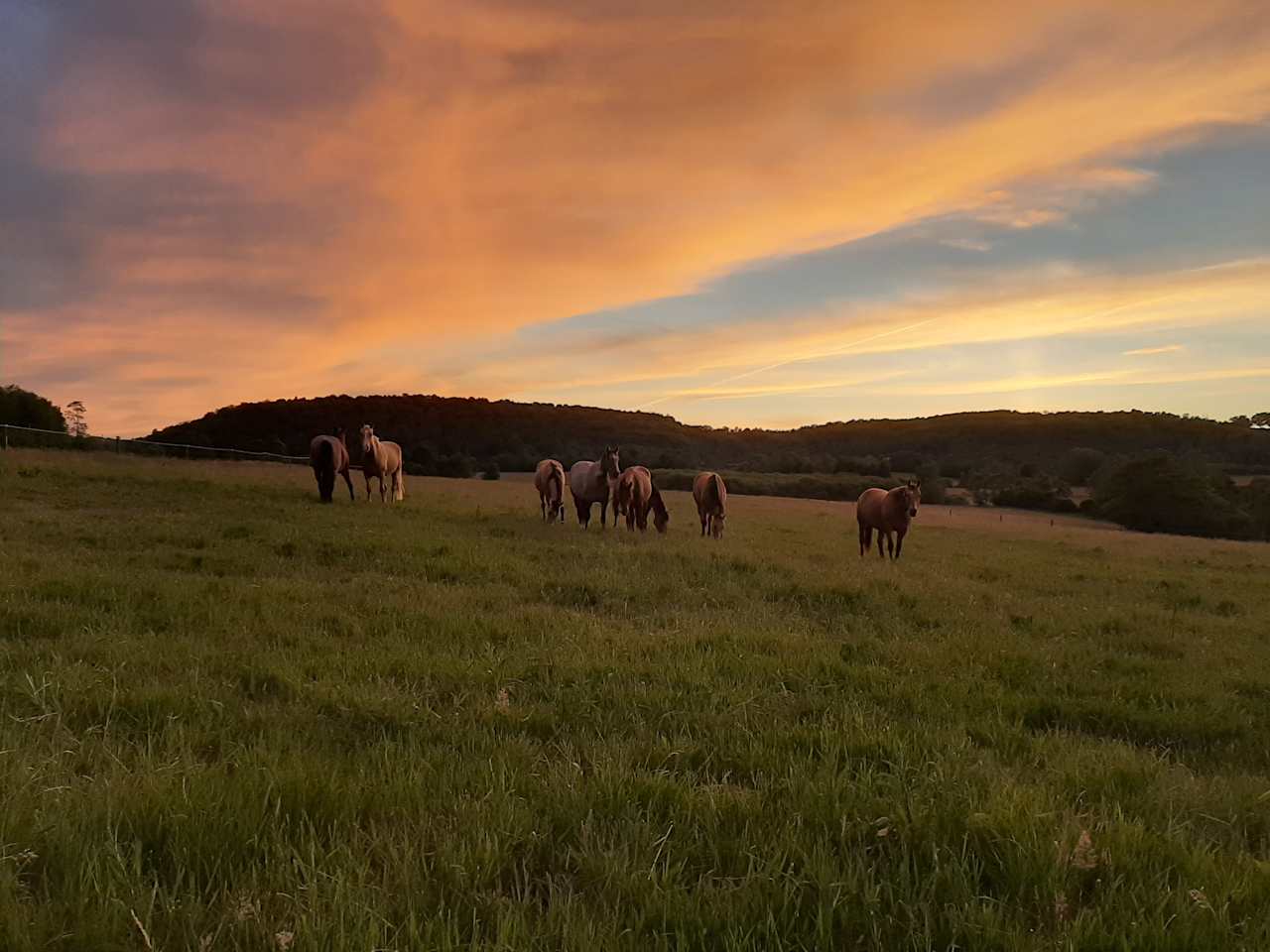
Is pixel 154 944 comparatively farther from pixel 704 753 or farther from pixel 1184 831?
pixel 1184 831

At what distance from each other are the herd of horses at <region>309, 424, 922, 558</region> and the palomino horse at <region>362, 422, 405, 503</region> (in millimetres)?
32

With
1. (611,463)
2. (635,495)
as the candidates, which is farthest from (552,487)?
(635,495)

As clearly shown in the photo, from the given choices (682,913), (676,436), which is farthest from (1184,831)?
(676,436)

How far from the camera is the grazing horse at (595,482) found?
20.1 metres

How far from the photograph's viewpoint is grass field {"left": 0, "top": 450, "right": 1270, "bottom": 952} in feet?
7.79

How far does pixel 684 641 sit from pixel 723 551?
8.40 m

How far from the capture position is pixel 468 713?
4.52 meters

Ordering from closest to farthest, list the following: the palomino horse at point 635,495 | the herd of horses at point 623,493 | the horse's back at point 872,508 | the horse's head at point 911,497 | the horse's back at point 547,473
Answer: the horse's head at point 911,497 → the herd of horses at point 623,493 → the horse's back at point 872,508 → the palomino horse at point 635,495 → the horse's back at point 547,473

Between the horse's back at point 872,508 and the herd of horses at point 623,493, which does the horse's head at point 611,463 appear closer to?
the herd of horses at point 623,493

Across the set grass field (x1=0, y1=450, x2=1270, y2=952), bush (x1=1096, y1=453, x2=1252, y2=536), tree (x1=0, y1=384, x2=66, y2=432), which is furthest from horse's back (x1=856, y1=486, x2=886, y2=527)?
tree (x1=0, y1=384, x2=66, y2=432)

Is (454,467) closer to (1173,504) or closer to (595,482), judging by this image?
(595,482)

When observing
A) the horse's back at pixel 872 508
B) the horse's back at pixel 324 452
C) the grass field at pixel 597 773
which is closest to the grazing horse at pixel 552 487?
the horse's back at pixel 324 452

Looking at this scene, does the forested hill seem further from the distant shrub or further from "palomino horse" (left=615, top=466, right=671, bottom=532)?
"palomino horse" (left=615, top=466, right=671, bottom=532)

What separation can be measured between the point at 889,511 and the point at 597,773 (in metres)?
16.3
